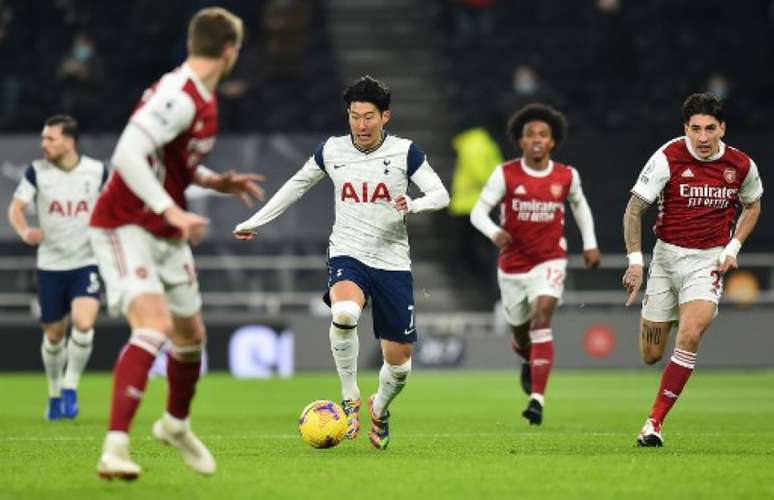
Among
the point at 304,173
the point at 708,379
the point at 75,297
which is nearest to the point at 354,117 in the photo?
the point at 304,173

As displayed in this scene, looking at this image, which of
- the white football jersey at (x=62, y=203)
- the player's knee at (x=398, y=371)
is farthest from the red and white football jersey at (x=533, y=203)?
the player's knee at (x=398, y=371)

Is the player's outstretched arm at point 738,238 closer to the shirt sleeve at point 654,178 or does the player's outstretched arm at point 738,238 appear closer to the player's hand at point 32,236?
the shirt sleeve at point 654,178

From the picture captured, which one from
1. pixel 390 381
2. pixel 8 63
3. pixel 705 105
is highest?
pixel 8 63

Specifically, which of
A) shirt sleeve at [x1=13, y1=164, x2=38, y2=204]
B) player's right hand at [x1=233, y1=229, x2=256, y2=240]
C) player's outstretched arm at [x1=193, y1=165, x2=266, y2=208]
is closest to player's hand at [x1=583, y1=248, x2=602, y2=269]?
player's right hand at [x1=233, y1=229, x2=256, y2=240]

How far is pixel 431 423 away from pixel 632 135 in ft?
36.7

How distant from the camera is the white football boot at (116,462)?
26.7 ft

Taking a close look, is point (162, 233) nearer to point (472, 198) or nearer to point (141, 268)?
point (141, 268)

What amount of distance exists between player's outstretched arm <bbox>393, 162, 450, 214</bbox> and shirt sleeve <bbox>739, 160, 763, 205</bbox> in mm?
2092

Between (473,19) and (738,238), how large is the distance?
18266 millimetres

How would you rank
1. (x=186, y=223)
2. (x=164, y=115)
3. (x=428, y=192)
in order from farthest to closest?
1. (x=428, y=192)
2. (x=164, y=115)
3. (x=186, y=223)

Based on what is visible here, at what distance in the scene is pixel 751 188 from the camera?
1173 cm

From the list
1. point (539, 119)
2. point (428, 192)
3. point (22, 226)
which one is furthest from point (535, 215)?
point (22, 226)

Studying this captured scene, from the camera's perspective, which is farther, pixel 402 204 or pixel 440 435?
pixel 440 435

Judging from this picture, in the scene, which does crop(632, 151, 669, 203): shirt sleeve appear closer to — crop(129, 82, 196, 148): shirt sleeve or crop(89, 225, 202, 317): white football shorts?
crop(89, 225, 202, 317): white football shorts
